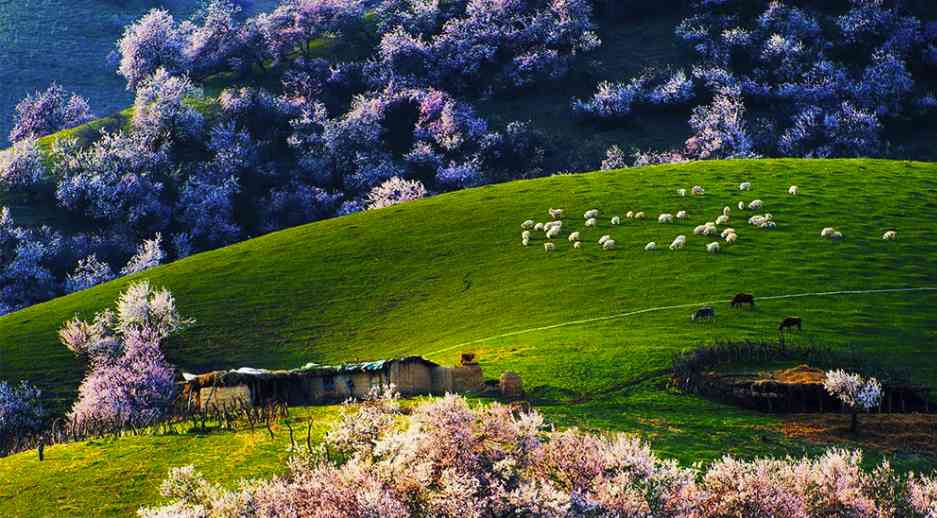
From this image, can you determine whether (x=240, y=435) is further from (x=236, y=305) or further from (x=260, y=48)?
(x=260, y=48)

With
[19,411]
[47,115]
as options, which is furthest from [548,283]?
[47,115]

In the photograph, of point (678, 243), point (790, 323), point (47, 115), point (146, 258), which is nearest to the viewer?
point (790, 323)

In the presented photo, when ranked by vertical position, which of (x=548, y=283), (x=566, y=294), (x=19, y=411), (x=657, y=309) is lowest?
(x=19, y=411)

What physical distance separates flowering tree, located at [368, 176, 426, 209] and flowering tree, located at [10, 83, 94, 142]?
53.4 metres

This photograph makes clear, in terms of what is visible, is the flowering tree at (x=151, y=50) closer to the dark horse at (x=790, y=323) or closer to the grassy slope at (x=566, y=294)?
the grassy slope at (x=566, y=294)

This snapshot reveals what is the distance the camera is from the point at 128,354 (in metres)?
70.2

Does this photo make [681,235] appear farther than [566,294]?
Yes

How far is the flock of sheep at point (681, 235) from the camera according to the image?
76.7 m

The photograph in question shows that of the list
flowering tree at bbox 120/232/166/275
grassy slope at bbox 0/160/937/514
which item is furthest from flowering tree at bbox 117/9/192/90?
grassy slope at bbox 0/160/937/514

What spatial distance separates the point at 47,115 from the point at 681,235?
119m

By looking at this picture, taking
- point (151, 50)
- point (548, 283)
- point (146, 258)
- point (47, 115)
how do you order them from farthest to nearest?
point (151, 50)
point (47, 115)
point (146, 258)
point (548, 283)

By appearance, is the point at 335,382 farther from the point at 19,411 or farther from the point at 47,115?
the point at 47,115

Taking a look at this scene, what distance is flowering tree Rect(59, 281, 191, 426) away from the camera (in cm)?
6450

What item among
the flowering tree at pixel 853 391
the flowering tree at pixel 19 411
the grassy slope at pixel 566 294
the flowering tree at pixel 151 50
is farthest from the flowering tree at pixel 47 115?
the flowering tree at pixel 853 391
